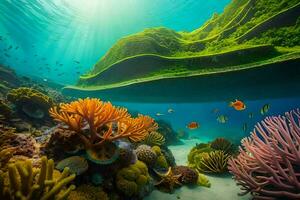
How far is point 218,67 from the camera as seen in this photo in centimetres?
1057

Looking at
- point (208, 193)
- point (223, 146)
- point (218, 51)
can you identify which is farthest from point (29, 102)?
point (218, 51)

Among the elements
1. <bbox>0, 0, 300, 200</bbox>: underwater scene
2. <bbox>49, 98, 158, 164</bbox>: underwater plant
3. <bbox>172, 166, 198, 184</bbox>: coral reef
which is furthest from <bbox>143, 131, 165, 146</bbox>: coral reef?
<bbox>49, 98, 158, 164</bbox>: underwater plant

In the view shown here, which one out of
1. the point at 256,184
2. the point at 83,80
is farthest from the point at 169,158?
the point at 83,80

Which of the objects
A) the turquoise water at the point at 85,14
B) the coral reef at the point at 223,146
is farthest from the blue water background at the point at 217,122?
the turquoise water at the point at 85,14

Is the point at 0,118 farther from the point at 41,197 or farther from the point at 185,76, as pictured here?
the point at 185,76

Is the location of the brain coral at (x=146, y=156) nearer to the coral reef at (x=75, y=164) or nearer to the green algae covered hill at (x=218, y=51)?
the coral reef at (x=75, y=164)

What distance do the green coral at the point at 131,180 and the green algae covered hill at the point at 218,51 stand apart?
6927 millimetres

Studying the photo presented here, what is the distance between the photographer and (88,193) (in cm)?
370

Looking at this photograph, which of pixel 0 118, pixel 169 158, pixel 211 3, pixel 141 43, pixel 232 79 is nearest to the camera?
pixel 0 118

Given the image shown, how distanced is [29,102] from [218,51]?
8.93m

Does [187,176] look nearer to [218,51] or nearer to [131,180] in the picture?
[131,180]

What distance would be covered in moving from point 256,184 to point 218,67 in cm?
715

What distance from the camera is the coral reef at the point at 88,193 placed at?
357cm

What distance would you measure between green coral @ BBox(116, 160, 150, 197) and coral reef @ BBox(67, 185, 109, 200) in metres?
0.42
